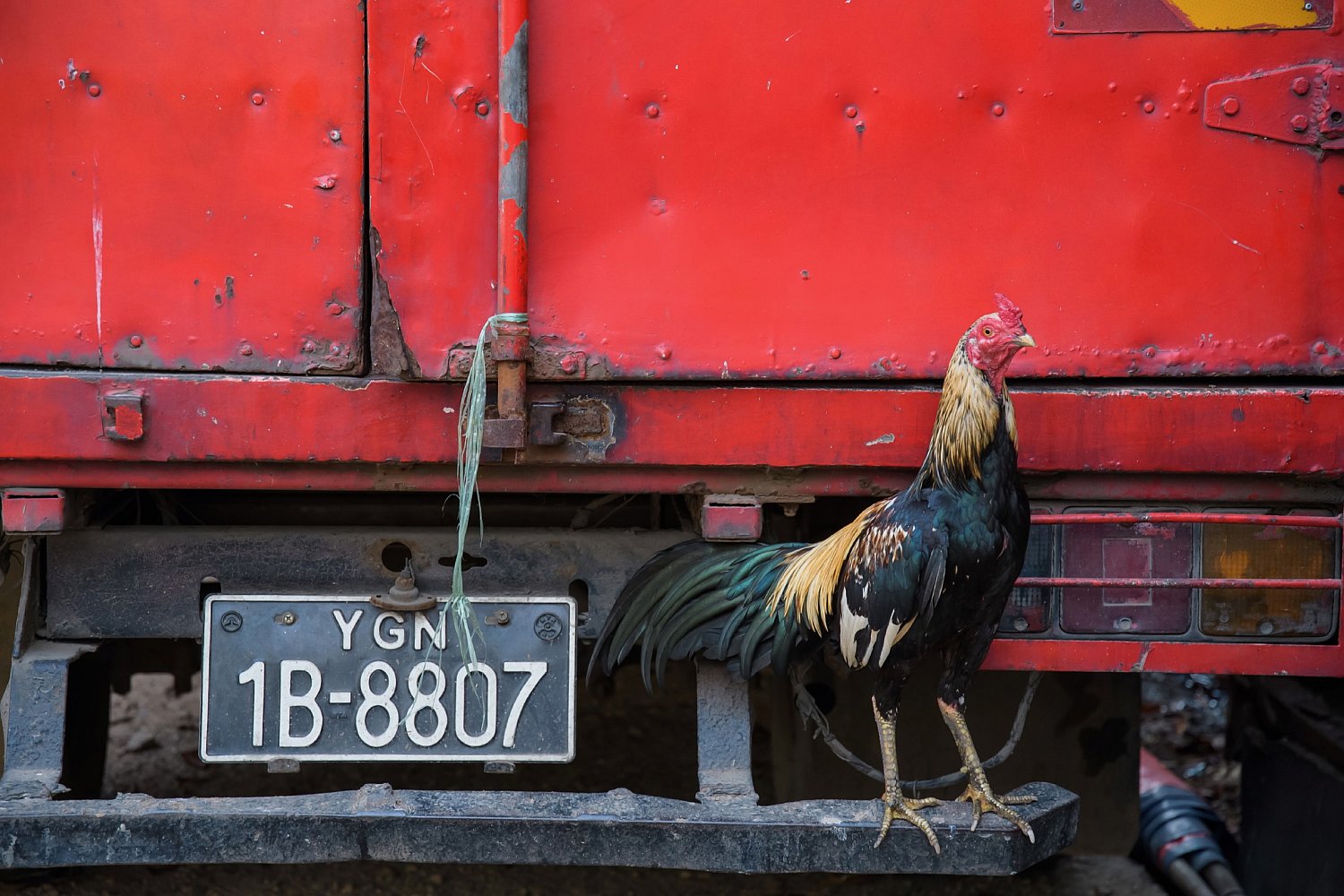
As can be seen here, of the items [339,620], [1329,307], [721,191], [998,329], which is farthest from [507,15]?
[1329,307]

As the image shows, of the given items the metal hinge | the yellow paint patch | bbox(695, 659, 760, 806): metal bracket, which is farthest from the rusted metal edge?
the yellow paint patch

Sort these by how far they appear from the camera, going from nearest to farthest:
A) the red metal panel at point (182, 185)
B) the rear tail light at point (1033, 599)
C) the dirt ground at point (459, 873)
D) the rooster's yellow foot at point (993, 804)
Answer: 1. the red metal panel at point (182, 185)
2. the rooster's yellow foot at point (993, 804)
3. the rear tail light at point (1033, 599)
4. the dirt ground at point (459, 873)

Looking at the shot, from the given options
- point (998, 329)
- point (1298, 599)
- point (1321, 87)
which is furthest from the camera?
point (1298, 599)

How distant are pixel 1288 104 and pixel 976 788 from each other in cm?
143

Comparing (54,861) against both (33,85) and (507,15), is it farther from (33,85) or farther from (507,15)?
(507,15)

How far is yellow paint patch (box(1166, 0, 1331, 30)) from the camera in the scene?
7.16ft

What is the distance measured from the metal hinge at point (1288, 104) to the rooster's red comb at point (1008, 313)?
1.91 ft

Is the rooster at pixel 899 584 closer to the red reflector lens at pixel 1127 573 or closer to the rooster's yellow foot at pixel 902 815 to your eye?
the rooster's yellow foot at pixel 902 815

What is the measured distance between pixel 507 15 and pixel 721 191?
0.50 meters

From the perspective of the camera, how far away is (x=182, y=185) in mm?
2186

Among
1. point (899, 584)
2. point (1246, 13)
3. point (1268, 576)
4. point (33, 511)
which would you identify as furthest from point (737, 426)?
point (33, 511)

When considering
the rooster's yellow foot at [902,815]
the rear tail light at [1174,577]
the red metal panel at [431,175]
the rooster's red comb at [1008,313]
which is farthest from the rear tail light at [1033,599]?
the red metal panel at [431,175]

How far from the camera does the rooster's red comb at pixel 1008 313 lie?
6.70ft

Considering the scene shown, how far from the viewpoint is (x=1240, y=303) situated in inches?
89.0
